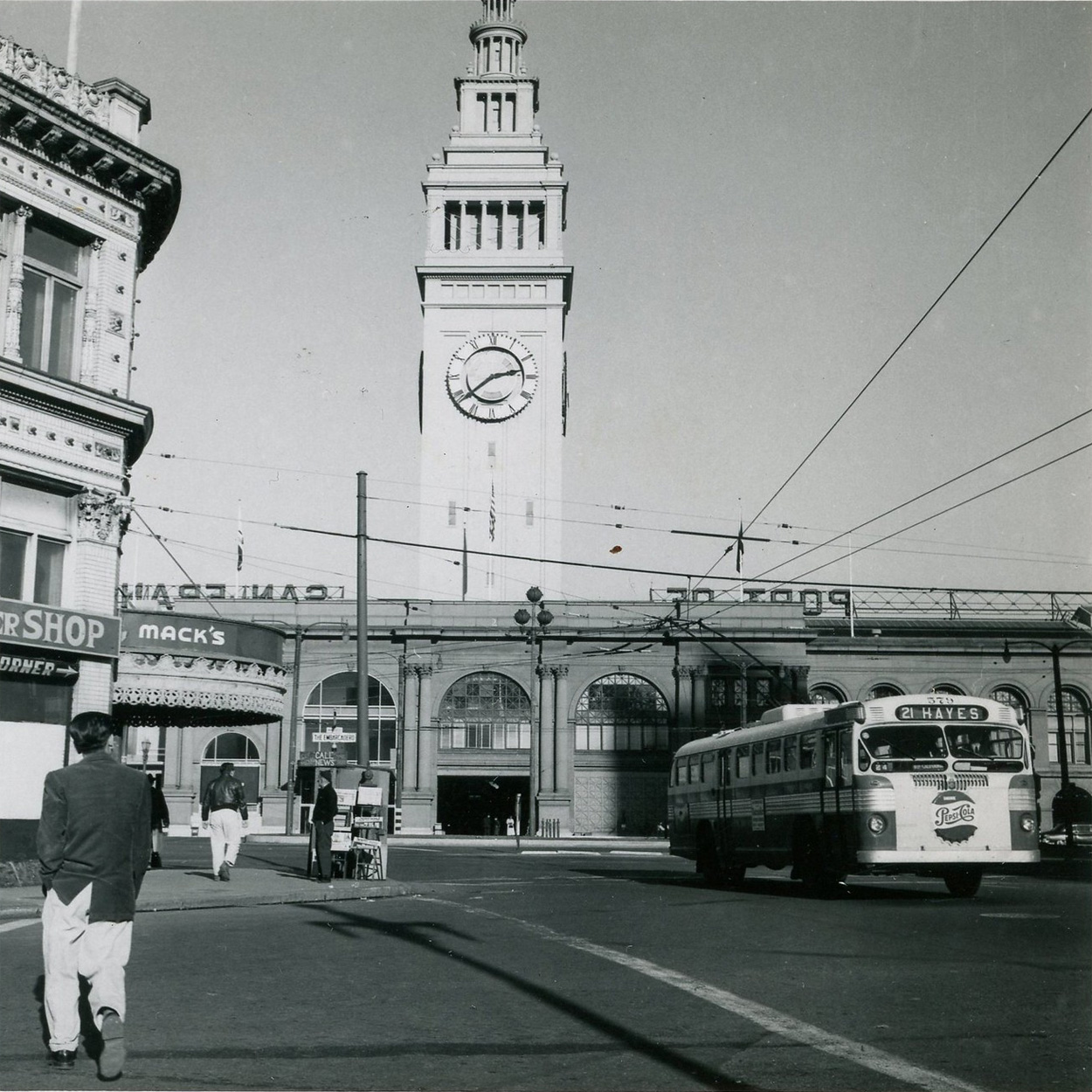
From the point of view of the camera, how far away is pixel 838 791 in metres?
19.5

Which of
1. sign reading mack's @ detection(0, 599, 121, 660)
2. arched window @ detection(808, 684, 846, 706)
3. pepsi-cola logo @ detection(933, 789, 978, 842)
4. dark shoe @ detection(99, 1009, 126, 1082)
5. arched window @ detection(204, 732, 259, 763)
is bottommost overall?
dark shoe @ detection(99, 1009, 126, 1082)

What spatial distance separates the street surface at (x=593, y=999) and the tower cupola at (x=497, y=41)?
73573 mm

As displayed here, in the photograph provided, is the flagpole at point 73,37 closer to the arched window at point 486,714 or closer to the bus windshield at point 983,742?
the bus windshield at point 983,742

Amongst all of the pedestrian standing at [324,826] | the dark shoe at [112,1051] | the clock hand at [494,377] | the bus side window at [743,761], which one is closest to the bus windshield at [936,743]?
the bus side window at [743,761]

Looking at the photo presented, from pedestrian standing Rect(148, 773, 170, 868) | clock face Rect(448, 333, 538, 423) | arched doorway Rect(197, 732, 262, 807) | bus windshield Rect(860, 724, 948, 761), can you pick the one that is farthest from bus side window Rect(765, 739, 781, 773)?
clock face Rect(448, 333, 538, 423)

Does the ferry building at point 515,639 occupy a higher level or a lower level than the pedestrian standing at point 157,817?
higher

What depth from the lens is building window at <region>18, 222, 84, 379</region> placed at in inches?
852

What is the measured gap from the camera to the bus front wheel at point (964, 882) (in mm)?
19547

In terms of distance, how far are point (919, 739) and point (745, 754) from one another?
16.9ft

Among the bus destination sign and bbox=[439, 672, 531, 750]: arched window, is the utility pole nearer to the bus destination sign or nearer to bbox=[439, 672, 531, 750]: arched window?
the bus destination sign

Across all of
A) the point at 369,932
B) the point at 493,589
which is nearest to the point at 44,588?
the point at 369,932

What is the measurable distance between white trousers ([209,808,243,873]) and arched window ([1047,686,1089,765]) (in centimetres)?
5444

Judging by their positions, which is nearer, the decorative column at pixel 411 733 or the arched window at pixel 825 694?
the decorative column at pixel 411 733

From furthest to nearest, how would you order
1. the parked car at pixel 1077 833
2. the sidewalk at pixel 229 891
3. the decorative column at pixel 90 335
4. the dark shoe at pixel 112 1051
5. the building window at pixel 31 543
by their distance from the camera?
the parked car at pixel 1077 833 → the decorative column at pixel 90 335 → the building window at pixel 31 543 → the sidewalk at pixel 229 891 → the dark shoe at pixel 112 1051
